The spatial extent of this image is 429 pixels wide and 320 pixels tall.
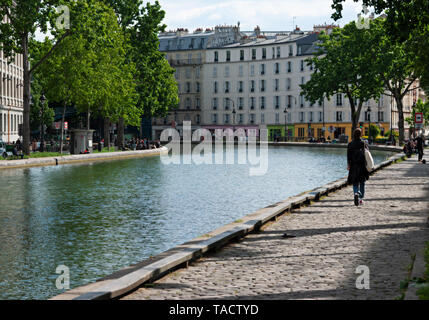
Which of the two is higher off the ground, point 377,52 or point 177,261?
point 377,52

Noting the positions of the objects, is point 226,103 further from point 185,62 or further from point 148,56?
point 148,56

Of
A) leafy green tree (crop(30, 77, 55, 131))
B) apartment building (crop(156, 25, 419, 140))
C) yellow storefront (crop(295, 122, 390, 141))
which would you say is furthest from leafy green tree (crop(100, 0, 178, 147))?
apartment building (crop(156, 25, 419, 140))

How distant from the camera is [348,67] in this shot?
217 feet

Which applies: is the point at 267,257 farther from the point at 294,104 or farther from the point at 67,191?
the point at 294,104

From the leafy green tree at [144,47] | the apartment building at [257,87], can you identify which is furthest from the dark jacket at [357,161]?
the apartment building at [257,87]

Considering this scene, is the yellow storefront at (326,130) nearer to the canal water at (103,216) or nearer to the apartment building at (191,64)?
the apartment building at (191,64)

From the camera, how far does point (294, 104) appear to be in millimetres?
116438

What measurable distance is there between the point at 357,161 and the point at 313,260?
22.3 ft

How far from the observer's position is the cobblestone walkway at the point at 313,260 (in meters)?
7.38

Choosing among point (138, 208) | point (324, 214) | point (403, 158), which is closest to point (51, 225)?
point (138, 208)

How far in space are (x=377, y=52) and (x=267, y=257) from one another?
56.9 meters

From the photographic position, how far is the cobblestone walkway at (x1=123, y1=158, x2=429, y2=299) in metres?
7.38

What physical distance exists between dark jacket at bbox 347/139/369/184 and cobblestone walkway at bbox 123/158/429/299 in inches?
30.3
